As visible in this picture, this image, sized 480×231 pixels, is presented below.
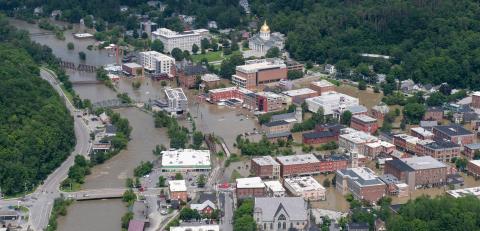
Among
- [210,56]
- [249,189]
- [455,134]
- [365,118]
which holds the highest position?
[210,56]

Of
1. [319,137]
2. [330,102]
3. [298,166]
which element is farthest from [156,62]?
[298,166]

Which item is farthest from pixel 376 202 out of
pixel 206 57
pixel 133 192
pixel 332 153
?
pixel 206 57

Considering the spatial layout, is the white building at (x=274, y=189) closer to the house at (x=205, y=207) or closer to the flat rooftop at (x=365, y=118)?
the house at (x=205, y=207)

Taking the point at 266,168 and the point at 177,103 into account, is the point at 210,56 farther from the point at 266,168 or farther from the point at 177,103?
the point at 266,168

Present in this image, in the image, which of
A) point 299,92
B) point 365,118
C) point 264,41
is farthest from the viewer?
point 264,41

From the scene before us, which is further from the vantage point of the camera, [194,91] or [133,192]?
[194,91]

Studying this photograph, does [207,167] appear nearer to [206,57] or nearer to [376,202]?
[376,202]
